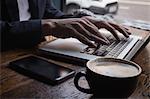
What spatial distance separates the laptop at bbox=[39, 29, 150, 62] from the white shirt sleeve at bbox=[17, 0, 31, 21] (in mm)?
329

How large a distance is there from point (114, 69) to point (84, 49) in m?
0.28

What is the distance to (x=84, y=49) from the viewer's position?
78 cm

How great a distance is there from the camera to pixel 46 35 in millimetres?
873

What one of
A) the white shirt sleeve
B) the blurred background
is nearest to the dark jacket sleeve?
the white shirt sleeve

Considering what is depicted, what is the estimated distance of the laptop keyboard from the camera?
2.44 feet

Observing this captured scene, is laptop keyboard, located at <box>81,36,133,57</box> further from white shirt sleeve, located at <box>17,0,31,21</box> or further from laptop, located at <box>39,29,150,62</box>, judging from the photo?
white shirt sleeve, located at <box>17,0,31,21</box>

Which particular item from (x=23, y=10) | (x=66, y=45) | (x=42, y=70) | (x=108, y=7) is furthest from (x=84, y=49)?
(x=108, y=7)

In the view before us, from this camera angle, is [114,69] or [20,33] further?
[20,33]

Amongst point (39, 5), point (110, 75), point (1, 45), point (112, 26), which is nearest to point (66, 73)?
point (110, 75)

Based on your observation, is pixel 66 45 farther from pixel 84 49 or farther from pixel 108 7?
pixel 108 7

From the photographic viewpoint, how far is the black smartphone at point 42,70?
60 cm

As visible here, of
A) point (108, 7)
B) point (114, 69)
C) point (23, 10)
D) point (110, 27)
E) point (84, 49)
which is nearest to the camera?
point (114, 69)

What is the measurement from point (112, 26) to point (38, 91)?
19.7 inches

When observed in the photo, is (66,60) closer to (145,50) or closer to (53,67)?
(53,67)
